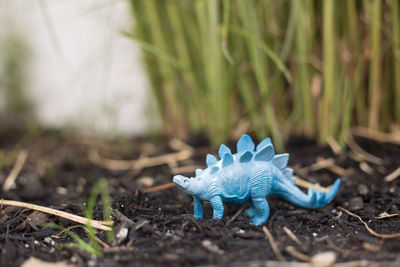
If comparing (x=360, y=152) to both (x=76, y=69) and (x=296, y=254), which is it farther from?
(x=76, y=69)

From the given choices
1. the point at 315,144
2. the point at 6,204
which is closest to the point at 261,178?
the point at 6,204

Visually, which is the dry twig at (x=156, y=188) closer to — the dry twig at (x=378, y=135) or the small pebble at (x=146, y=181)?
the small pebble at (x=146, y=181)

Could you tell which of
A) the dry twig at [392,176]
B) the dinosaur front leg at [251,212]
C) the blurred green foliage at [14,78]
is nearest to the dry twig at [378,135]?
the dry twig at [392,176]

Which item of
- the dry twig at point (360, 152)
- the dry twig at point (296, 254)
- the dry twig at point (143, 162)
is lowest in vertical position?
the dry twig at point (360, 152)

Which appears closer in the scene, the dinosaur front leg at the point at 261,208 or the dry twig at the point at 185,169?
the dinosaur front leg at the point at 261,208

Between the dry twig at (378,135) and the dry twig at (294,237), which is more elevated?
the dry twig at (294,237)

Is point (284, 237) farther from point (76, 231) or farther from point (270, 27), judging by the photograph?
point (270, 27)

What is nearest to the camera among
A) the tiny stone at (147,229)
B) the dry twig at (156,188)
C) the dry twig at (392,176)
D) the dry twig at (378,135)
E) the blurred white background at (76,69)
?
the tiny stone at (147,229)
